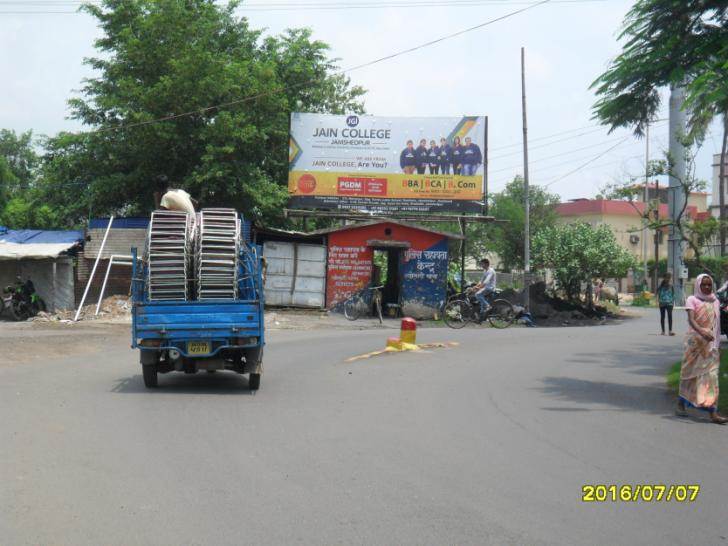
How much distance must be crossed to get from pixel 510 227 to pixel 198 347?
2242 inches

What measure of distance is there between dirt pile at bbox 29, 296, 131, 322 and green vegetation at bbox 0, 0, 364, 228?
14.0 feet

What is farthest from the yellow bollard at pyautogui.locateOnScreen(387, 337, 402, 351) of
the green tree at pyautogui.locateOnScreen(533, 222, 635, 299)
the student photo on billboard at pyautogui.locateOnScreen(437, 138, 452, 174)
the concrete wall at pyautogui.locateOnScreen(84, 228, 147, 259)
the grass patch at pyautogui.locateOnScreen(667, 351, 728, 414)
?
the green tree at pyautogui.locateOnScreen(533, 222, 635, 299)

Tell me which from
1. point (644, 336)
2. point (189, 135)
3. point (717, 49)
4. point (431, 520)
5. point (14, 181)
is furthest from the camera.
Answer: point (14, 181)

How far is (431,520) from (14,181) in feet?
173

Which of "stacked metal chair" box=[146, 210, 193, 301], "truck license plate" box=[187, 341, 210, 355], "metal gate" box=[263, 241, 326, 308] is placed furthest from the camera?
"metal gate" box=[263, 241, 326, 308]

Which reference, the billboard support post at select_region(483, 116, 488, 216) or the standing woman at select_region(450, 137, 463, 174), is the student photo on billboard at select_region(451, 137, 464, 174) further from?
the billboard support post at select_region(483, 116, 488, 216)

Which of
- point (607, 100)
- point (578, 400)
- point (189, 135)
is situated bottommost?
point (578, 400)

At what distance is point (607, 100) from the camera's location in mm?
12164

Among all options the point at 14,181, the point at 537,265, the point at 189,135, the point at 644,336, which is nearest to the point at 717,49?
the point at 644,336

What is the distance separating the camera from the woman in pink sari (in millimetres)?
9273

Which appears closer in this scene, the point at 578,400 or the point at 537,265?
the point at 578,400

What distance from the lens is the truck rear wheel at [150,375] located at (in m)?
11.1

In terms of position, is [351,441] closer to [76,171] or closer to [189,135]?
[189,135]

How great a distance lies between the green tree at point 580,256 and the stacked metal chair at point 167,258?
2402 centimetres
